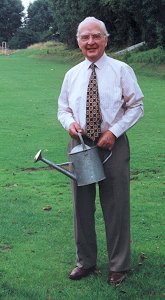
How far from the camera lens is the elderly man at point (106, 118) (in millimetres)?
4082

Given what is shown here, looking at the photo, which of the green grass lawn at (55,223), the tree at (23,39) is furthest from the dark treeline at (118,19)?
the green grass lawn at (55,223)

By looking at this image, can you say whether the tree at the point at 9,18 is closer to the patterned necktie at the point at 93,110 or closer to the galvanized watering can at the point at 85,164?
the patterned necktie at the point at 93,110

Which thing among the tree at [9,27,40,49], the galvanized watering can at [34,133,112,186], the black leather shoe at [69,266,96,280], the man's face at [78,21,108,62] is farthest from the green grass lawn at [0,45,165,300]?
the tree at [9,27,40,49]

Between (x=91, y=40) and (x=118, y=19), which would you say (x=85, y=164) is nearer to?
(x=91, y=40)

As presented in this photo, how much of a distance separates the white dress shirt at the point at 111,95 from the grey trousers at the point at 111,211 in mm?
157

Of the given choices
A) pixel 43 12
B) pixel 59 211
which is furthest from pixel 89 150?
pixel 43 12

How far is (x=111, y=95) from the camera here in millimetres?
4078

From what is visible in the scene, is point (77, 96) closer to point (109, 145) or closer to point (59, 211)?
point (109, 145)

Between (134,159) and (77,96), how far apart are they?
5415mm

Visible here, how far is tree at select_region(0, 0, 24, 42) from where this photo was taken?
101438 millimetres

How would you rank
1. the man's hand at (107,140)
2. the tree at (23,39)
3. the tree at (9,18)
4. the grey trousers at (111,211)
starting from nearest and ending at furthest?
1. the man's hand at (107,140)
2. the grey trousers at (111,211)
3. the tree at (23,39)
4. the tree at (9,18)

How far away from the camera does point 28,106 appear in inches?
687

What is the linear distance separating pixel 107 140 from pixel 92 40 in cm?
72

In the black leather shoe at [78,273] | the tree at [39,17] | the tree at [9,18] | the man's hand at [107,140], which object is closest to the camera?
the man's hand at [107,140]
